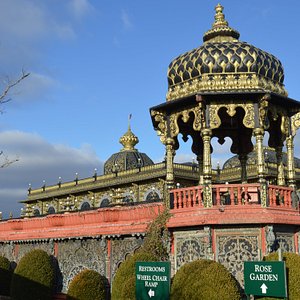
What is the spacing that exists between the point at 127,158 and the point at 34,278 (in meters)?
23.5

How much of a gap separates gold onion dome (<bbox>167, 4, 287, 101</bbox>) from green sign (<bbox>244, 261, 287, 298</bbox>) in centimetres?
528

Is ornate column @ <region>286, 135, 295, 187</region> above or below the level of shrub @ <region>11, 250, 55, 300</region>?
above

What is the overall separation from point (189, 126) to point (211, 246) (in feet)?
16.2

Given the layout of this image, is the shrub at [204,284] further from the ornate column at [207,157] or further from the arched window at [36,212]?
the arched window at [36,212]

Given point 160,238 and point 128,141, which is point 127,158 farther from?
point 160,238

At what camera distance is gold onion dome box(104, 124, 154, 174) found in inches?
1590

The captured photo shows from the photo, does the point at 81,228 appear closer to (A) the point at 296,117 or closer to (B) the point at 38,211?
(A) the point at 296,117

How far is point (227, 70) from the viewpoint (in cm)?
1301

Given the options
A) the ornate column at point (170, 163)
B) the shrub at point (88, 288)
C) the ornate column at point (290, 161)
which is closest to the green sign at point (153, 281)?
the ornate column at point (170, 163)

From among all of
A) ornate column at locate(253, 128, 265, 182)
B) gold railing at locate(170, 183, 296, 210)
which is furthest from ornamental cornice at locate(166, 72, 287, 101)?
gold railing at locate(170, 183, 296, 210)

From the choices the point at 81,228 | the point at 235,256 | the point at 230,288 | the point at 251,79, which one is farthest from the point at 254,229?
the point at 81,228

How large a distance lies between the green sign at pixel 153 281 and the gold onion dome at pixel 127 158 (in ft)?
99.4

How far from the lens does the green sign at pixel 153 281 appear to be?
8.12 meters

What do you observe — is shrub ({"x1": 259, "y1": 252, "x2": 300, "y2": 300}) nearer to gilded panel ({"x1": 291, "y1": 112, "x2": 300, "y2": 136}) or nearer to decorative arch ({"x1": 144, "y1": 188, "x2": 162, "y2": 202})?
gilded panel ({"x1": 291, "y1": 112, "x2": 300, "y2": 136})
